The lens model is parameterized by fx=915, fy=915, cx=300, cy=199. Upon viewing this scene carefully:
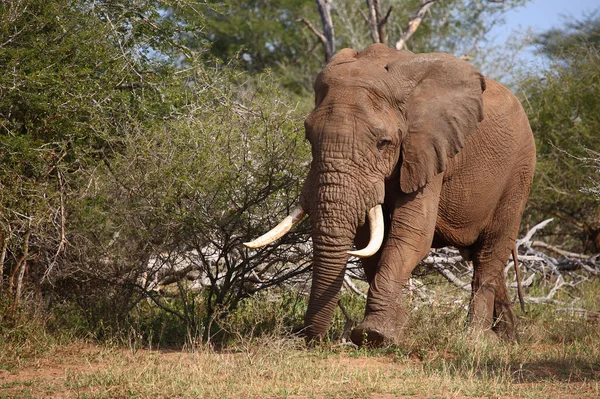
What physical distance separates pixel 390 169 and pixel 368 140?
1.26ft

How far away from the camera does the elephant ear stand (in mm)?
7695

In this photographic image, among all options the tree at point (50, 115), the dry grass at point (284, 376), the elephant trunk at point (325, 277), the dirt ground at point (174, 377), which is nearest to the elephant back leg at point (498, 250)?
the dry grass at point (284, 376)

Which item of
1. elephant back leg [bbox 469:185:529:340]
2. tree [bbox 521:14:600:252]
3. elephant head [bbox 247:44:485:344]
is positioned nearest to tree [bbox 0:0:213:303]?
elephant head [bbox 247:44:485:344]

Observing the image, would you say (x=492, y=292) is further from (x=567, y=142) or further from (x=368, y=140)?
(x=567, y=142)

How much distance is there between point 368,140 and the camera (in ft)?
24.1

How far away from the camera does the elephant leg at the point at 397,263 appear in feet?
24.2

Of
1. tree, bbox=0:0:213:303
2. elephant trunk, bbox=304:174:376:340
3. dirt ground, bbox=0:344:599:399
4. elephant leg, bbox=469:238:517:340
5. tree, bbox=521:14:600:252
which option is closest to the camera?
dirt ground, bbox=0:344:599:399

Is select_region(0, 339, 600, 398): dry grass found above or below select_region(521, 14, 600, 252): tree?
below

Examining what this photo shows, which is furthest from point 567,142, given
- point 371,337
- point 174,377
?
point 174,377

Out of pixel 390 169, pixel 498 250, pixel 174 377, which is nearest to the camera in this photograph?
pixel 174 377

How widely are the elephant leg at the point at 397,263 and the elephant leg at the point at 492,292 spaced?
53.2 inches

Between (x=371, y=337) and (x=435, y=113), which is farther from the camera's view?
(x=435, y=113)

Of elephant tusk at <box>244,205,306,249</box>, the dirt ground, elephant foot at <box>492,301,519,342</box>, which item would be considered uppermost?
elephant tusk at <box>244,205,306,249</box>

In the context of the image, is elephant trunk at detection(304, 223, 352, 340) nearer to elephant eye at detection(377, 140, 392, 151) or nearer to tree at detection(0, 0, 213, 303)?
elephant eye at detection(377, 140, 392, 151)
